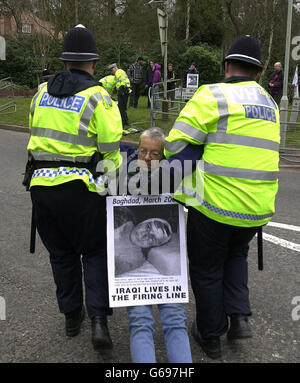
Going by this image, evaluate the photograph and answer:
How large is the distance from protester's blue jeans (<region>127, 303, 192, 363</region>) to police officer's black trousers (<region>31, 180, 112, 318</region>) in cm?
33

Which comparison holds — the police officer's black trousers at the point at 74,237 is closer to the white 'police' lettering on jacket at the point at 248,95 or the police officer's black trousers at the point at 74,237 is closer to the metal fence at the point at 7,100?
the white 'police' lettering on jacket at the point at 248,95

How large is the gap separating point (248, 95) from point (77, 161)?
3.45 ft

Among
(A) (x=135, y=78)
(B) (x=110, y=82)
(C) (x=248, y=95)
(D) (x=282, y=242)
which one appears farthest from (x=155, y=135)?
(A) (x=135, y=78)

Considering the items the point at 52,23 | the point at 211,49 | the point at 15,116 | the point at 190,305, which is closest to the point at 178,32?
the point at 211,49

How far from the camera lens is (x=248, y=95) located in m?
2.40

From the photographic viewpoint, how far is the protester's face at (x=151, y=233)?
2.61 meters

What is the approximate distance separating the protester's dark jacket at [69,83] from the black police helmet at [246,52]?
845mm

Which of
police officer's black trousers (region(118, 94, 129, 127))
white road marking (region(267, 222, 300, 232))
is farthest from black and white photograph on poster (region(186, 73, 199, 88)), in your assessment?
white road marking (region(267, 222, 300, 232))

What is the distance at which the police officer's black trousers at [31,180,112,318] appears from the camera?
2564 mm

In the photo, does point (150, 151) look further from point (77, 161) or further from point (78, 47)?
point (78, 47)

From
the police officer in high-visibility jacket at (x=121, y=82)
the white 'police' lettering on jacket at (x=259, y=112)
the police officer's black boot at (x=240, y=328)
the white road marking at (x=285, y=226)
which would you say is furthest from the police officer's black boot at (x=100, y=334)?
the police officer in high-visibility jacket at (x=121, y=82)

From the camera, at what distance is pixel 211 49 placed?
99.7 feet
